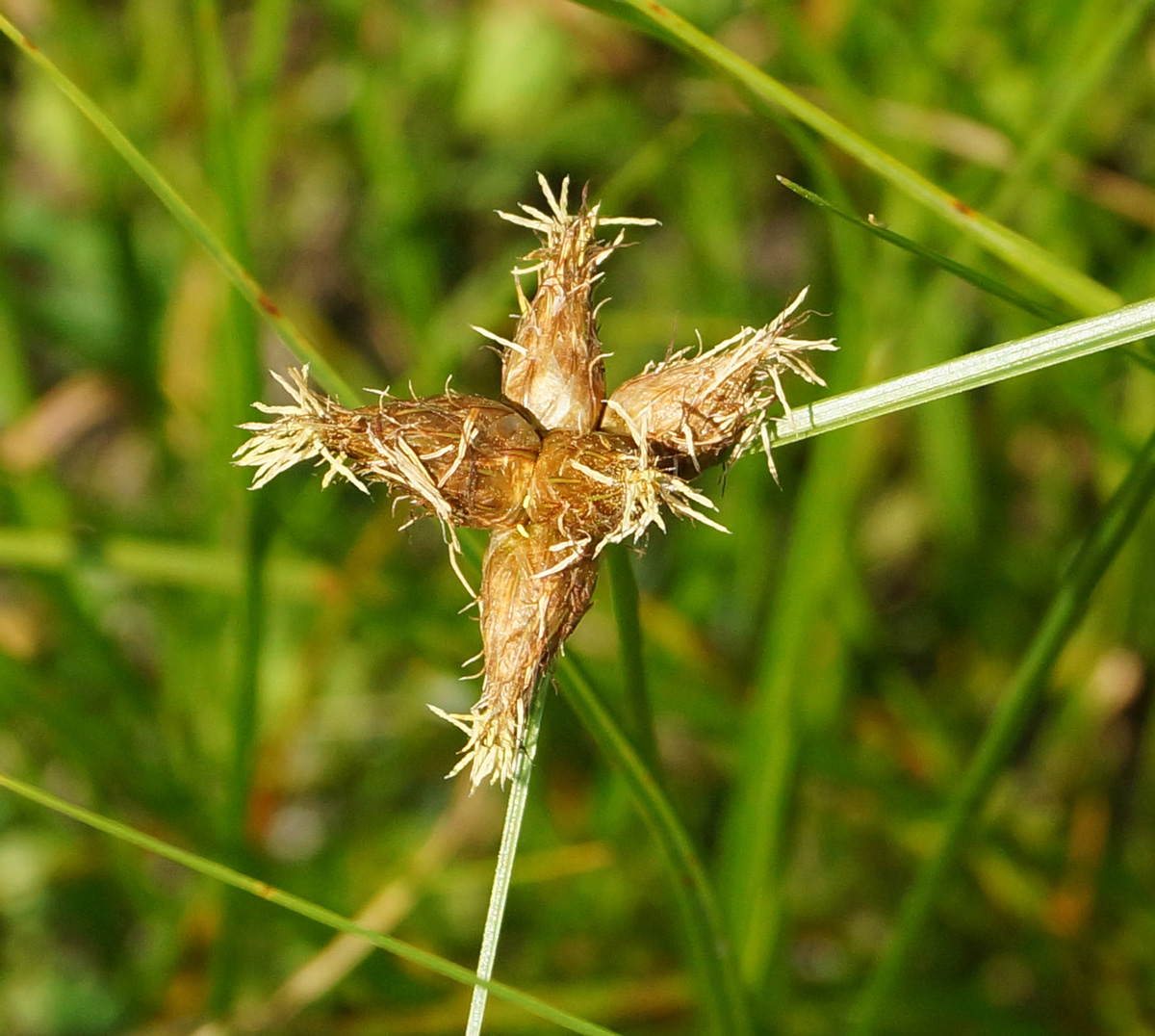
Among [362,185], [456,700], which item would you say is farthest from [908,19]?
[456,700]

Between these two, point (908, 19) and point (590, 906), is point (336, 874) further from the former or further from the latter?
point (908, 19)

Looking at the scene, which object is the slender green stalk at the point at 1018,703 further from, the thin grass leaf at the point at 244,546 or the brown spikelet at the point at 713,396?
the thin grass leaf at the point at 244,546

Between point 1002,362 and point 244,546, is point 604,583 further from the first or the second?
point 1002,362

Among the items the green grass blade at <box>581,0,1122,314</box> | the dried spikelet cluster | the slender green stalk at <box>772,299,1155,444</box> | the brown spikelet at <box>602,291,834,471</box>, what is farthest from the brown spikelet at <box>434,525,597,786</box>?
the green grass blade at <box>581,0,1122,314</box>

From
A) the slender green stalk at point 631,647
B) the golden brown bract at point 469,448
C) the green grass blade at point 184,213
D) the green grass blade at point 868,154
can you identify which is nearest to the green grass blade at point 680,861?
the slender green stalk at point 631,647

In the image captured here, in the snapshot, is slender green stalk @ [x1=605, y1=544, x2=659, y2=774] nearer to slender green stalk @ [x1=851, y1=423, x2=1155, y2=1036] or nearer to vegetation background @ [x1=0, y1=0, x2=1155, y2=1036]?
slender green stalk @ [x1=851, y1=423, x2=1155, y2=1036]
